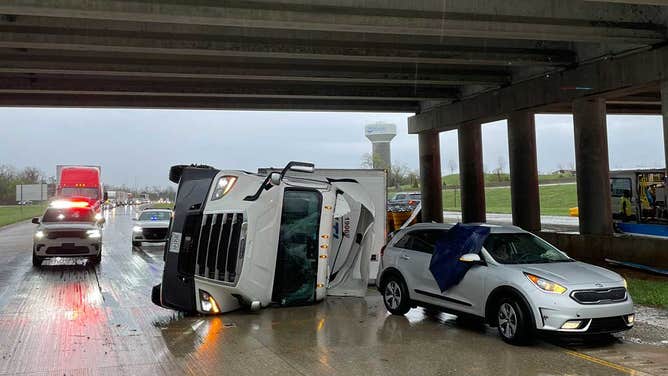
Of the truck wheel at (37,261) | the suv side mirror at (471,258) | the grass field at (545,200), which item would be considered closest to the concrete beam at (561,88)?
the suv side mirror at (471,258)

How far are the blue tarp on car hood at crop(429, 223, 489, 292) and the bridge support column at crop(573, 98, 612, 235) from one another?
12.2 meters

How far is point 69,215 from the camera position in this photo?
57.6 feet

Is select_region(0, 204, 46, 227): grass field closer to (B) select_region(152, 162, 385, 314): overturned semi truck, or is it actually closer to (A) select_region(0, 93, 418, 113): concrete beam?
(A) select_region(0, 93, 418, 113): concrete beam

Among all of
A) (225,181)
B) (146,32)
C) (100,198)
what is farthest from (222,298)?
(100,198)

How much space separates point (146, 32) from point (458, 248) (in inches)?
451

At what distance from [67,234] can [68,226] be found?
10.0 inches

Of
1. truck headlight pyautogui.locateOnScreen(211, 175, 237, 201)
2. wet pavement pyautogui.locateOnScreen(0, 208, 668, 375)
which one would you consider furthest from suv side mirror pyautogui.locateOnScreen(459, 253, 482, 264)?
truck headlight pyautogui.locateOnScreen(211, 175, 237, 201)

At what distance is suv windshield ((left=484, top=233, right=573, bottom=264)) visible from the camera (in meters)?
7.95

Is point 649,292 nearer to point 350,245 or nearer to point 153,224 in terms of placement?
point 350,245

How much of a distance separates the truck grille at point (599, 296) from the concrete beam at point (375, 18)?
935 centimetres

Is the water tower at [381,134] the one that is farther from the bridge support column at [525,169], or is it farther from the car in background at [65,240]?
the car in background at [65,240]

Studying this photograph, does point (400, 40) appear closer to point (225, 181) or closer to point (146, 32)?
point (146, 32)

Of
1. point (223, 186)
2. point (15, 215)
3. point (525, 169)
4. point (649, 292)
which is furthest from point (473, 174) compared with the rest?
point (15, 215)

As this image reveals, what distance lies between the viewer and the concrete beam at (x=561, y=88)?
55.4 ft
